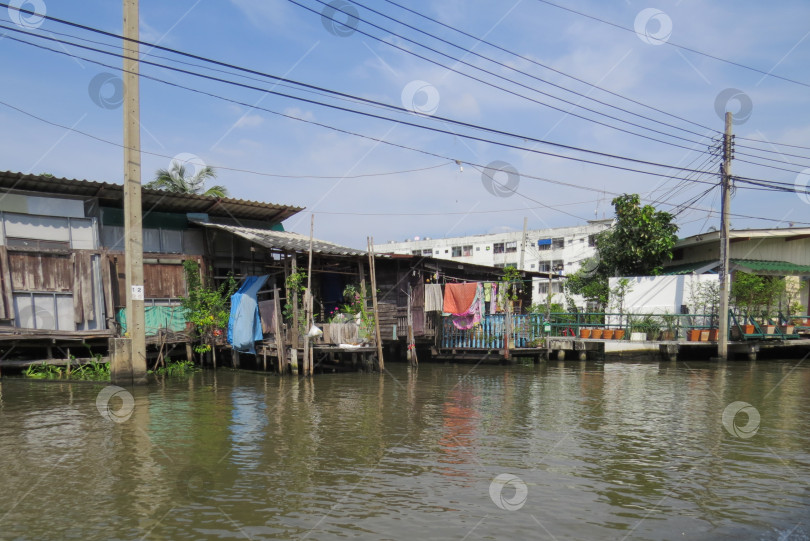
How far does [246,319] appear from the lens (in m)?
19.0

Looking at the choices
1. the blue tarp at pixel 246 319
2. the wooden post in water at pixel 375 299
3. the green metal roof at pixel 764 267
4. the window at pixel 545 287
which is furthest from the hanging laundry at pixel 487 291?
the window at pixel 545 287

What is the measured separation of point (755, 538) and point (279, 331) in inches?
547

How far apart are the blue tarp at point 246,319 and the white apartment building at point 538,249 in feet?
87.9

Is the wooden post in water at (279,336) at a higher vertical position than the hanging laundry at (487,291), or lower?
lower

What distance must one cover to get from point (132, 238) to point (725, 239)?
21823 mm

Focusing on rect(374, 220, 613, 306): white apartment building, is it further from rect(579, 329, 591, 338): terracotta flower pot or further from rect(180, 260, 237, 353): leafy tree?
rect(180, 260, 237, 353): leafy tree

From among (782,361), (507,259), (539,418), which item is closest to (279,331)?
(539,418)

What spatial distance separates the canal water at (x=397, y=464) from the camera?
5906 mm

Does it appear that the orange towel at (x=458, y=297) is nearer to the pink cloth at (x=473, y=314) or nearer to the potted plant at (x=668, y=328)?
the pink cloth at (x=473, y=314)

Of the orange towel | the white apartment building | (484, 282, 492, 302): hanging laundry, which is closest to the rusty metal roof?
the orange towel

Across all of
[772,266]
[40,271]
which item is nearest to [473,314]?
[40,271]

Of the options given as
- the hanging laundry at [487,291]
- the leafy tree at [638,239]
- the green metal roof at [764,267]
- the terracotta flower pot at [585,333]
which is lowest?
the terracotta flower pot at [585,333]

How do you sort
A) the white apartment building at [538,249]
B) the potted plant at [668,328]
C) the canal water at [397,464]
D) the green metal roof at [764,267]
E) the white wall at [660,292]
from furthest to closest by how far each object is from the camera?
the white apartment building at [538,249] → the green metal roof at [764,267] → the white wall at [660,292] → the potted plant at [668,328] → the canal water at [397,464]

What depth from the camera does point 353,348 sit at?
18.2m
